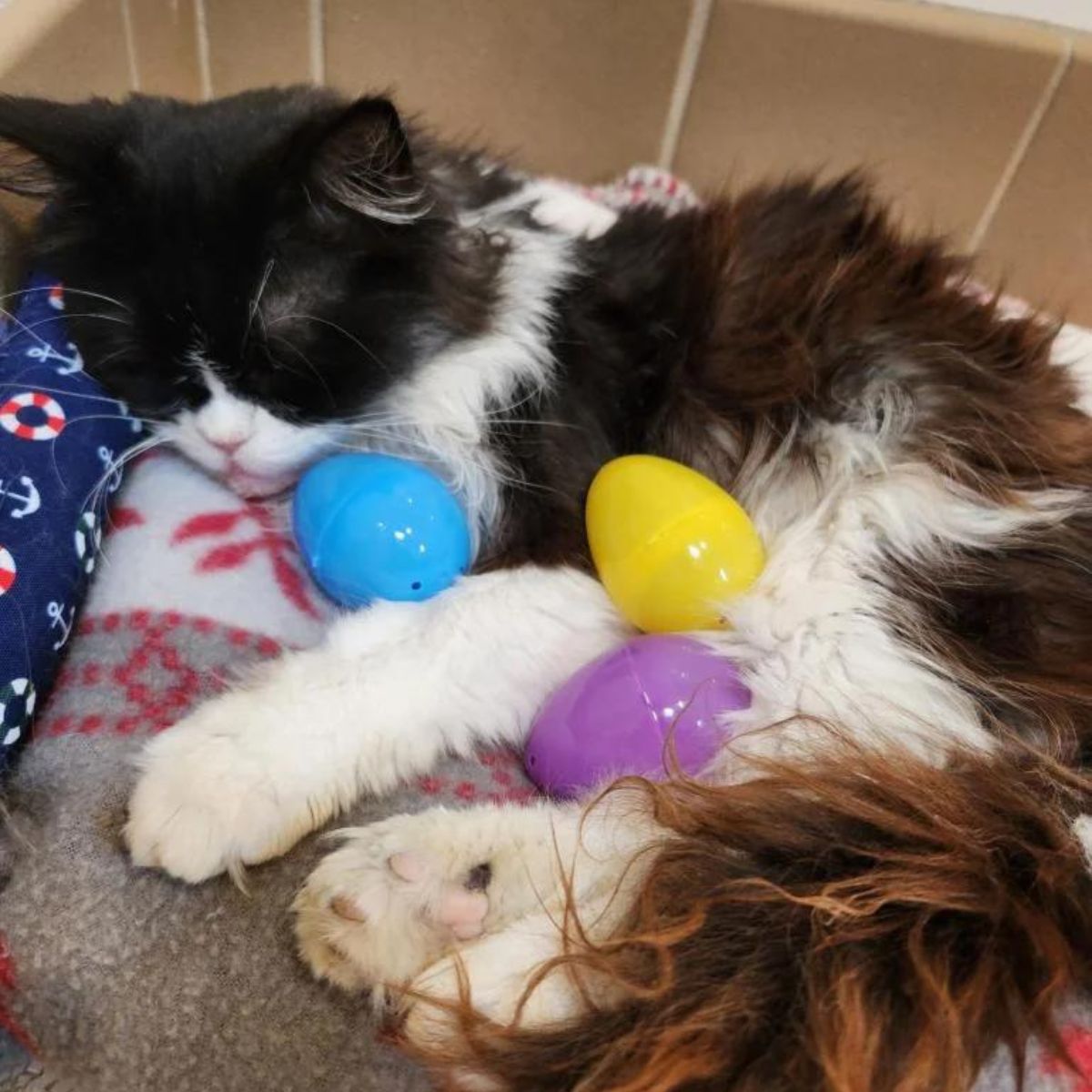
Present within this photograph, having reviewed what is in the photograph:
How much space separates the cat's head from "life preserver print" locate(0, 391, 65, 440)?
0.29ft

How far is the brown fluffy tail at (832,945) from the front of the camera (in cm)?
78

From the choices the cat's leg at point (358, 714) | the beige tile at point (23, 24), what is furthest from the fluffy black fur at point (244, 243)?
the cat's leg at point (358, 714)

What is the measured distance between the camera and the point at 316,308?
1.24m

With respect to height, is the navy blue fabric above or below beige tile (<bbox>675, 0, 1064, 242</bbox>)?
below

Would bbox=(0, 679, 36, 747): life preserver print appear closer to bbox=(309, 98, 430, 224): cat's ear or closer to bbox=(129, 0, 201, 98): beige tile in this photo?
bbox=(309, 98, 430, 224): cat's ear

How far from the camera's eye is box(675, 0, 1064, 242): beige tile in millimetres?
1902

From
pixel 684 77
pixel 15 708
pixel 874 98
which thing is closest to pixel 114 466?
pixel 15 708

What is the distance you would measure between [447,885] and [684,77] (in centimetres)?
166

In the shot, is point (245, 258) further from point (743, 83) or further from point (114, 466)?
point (743, 83)

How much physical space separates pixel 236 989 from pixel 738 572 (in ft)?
2.27

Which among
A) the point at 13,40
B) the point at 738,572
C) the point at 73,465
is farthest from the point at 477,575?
the point at 13,40

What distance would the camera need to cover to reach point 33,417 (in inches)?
49.1

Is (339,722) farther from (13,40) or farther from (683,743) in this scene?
(13,40)

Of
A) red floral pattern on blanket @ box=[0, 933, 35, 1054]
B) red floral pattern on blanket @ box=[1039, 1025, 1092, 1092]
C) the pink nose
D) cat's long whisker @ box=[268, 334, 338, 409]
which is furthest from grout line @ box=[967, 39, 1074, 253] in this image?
red floral pattern on blanket @ box=[0, 933, 35, 1054]
